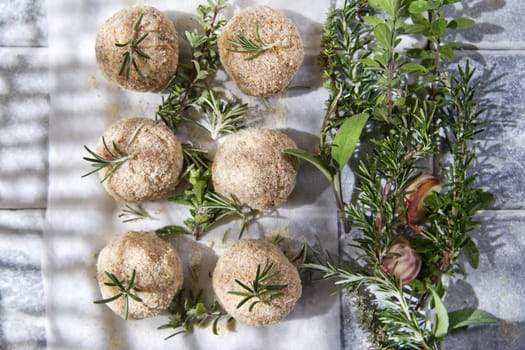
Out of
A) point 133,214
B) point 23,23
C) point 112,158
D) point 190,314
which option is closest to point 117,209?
point 133,214

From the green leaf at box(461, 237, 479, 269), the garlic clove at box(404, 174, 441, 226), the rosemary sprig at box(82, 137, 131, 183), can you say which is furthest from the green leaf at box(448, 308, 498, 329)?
the rosemary sprig at box(82, 137, 131, 183)

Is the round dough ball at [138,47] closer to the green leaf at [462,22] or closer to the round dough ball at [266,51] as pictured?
the round dough ball at [266,51]

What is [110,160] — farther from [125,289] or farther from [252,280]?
[252,280]

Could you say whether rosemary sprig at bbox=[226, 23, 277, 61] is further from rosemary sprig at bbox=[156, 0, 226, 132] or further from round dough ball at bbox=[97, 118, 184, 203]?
round dough ball at bbox=[97, 118, 184, 203]

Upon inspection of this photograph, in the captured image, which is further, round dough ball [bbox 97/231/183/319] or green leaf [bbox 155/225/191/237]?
green leaf [bbox 155/225/191/237]

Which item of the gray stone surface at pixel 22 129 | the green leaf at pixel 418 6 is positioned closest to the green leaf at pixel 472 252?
the green leaf at pixel 418 6

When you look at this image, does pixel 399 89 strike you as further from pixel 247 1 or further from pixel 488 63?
pixel 247 1
